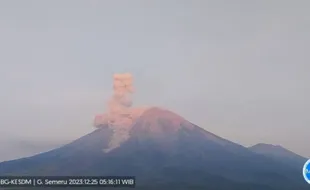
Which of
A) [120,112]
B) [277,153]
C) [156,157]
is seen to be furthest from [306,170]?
[120,112]

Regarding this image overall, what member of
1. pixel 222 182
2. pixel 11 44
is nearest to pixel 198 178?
pixel 222 182

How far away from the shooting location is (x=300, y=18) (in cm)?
250

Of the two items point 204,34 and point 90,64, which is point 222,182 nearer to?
point 204,34

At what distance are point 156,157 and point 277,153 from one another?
706 mm

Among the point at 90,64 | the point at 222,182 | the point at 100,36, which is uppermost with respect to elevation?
the point at 100,36

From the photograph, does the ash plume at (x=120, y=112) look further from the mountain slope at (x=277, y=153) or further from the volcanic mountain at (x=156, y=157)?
the mountain slope at (x=277, y=153)

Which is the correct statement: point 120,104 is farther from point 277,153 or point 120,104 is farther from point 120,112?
point 277,153

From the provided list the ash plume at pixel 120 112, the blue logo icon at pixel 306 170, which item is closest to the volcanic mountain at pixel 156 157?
the ash plume at pixel 120 112

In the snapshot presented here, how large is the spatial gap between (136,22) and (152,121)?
1.91 ft

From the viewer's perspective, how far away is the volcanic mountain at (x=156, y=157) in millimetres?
2438

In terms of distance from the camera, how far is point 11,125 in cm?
243

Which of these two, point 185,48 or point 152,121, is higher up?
point 185,48

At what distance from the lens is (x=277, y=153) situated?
248 cm

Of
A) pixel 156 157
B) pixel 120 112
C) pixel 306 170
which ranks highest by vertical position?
pixel 120 112
